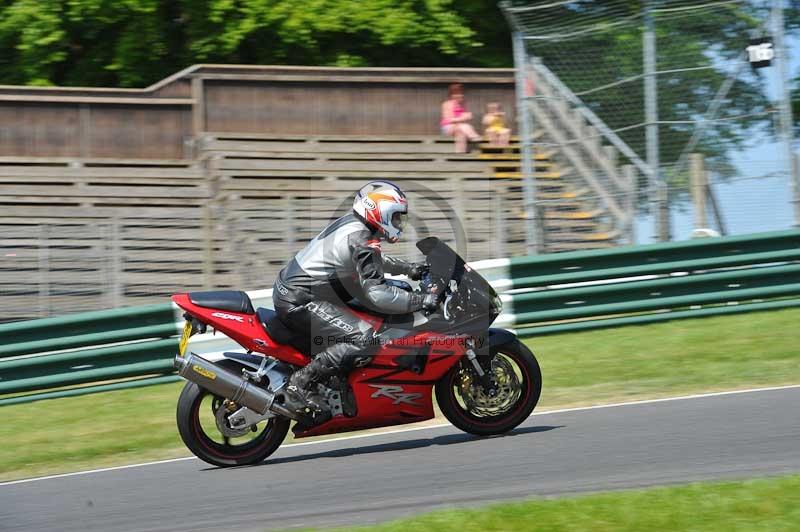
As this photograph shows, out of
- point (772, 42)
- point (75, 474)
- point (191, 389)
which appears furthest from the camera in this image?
point (772, 42)

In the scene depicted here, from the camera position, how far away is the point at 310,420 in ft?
25.2

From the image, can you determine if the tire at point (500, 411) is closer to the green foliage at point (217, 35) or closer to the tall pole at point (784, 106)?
the tall pole at point (784, 106)

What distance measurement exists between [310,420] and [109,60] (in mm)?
16977

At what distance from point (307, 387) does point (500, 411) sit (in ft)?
4.26

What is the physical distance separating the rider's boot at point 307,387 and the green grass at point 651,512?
6.30ft

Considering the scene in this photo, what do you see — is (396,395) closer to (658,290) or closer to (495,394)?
(495,394)

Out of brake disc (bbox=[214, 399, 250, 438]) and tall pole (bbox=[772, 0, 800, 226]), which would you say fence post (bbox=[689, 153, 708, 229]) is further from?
brake disc (bbox=[214, 399, 250, 438])

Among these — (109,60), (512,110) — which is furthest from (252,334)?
(109,60)

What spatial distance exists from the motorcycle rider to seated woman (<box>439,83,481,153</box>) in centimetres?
1110

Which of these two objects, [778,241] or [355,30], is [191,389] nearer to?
[778,241]

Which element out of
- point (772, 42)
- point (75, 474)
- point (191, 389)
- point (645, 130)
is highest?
point (772, 42)

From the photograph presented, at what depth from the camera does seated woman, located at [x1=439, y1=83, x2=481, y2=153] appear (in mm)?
18594

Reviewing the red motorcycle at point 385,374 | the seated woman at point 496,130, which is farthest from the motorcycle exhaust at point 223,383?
the seated woman at point 496,130

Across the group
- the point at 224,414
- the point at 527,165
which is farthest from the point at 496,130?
the point at 224,414
